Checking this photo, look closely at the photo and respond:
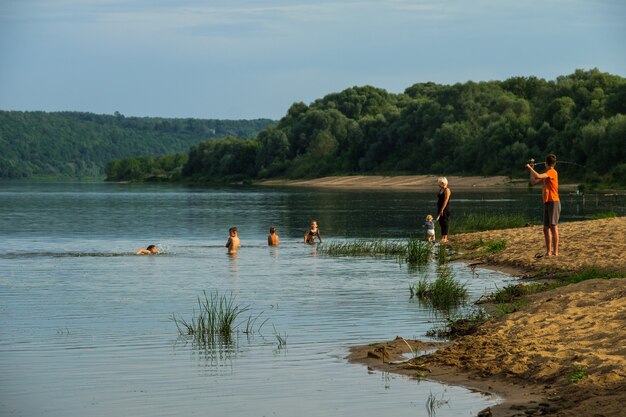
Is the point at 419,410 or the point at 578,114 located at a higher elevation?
the point at 578,114

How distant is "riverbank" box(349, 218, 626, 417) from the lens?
400 inches

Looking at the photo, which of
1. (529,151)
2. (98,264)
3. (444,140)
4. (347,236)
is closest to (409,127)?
(444,140)

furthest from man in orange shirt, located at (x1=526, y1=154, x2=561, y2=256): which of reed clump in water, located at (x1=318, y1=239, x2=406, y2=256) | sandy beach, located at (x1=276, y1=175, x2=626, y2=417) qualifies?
reed clump in water, located at (x1=318, y1=239, x2=406, y2=256)

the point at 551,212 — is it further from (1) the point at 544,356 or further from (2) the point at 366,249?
(2) the point at 366,249

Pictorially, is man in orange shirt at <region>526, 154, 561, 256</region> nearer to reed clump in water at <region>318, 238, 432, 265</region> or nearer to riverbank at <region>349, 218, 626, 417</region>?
riverbank at <region>349, 218, 626, 417</region>

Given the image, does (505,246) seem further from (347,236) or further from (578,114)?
(578,114)

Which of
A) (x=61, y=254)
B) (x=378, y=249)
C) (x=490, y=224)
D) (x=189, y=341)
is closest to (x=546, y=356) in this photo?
(x=189, y=341)

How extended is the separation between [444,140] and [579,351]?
11329cm

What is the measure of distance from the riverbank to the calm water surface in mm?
425

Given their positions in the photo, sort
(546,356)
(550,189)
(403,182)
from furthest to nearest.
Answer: (403,182) → (550,189) → (546,356)

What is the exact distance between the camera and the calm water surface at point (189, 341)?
11281 millimetres

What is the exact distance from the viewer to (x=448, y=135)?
123 m

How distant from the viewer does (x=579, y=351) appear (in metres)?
11.6

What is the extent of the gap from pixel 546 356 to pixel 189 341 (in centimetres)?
557
